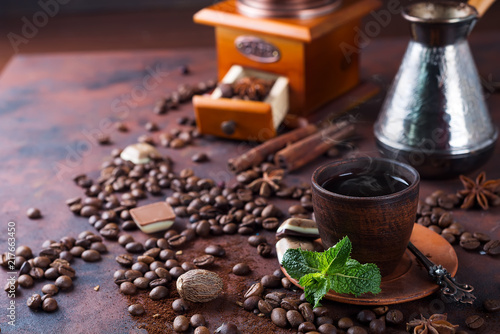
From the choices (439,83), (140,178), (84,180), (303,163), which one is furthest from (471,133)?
(84,180)

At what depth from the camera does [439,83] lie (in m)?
1.61

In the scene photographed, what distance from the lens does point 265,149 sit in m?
1.92

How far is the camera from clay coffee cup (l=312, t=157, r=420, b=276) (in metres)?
1.17

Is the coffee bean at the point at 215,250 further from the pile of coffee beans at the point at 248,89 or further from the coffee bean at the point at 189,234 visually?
the pile of coffee beans at the point at 248,89

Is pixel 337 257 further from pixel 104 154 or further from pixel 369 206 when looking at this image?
→ pixel 104 154

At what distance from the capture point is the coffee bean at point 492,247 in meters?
1.38

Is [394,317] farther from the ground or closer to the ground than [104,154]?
farther from the ground

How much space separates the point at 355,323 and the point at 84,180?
0.97 m

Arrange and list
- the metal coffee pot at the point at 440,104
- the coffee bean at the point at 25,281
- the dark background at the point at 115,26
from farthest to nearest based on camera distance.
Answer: the dark background at the point at 115,26 → the metal coffee pot at the point at 440,104 → the coffee bean at the point at 25,281

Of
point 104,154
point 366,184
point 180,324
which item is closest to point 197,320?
point 180,324

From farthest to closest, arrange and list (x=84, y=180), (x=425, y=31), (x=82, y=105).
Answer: (x=82, y=105)
(x=84, y=180)
(x=425, y=31)

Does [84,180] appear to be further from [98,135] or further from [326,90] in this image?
[326,90]

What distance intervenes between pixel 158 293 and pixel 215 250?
0.65 feet

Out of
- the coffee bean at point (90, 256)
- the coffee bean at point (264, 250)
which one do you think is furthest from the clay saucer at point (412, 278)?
the coffee bean at point (90, 256)
